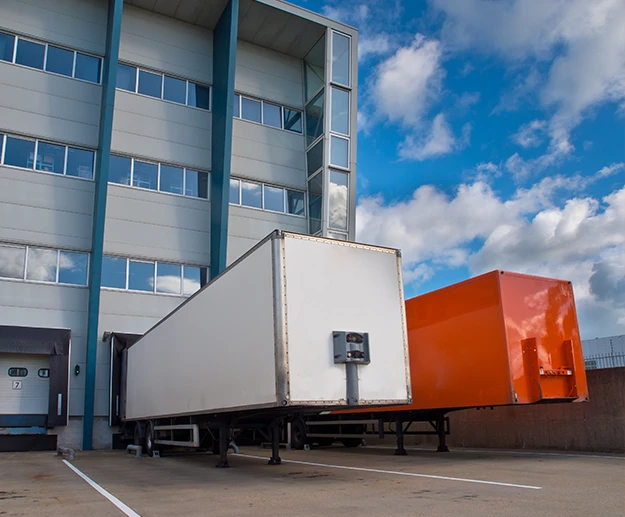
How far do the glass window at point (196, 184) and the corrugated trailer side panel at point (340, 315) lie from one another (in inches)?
535

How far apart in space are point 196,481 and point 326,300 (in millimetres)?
3498

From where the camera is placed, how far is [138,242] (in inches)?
781

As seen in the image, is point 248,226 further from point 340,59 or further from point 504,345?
point 504,345

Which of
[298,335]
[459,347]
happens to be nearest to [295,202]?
[459,347]

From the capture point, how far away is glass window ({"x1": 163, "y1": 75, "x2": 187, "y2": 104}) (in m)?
21.7

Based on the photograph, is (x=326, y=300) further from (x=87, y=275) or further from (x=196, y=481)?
(x=87, y=275)

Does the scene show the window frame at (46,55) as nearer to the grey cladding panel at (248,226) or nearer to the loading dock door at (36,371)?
the grey cladding panel at (248,226)

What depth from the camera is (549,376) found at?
420 inches

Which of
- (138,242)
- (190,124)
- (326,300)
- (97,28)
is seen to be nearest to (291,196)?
(190,124)

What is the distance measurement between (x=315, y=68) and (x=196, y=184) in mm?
7412

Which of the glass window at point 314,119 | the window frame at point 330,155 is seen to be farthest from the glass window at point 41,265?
the glass window at point 314,119

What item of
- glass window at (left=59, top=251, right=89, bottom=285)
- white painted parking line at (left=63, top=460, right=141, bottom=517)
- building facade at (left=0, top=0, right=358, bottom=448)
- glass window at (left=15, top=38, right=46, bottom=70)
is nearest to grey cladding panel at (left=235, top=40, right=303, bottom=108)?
building facade at (left=0, top=0, right=358, bottom=448)

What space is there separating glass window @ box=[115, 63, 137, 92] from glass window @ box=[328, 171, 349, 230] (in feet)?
26.3

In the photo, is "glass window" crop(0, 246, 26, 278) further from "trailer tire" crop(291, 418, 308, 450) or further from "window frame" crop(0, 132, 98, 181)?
"trailer tire" crop(291, 418, 308, 450)
